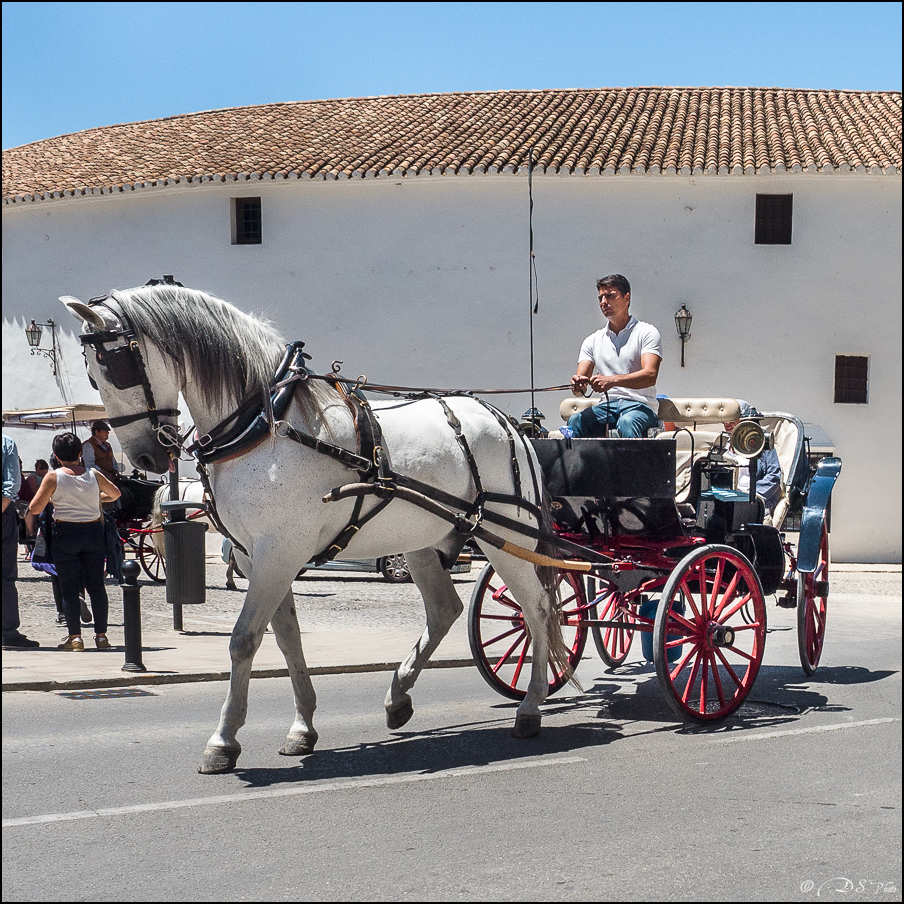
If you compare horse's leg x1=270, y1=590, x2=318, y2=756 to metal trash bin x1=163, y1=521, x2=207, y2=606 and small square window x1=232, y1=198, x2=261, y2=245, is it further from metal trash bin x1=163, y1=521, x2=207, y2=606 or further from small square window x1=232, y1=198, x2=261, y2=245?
small square window x1=232, y1=198, x2=261, y2=245

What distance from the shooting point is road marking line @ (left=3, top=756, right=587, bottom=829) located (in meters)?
4.86

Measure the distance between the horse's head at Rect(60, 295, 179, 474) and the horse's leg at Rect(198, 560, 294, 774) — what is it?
2.35 ft

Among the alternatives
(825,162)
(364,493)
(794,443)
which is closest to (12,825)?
(364,493)

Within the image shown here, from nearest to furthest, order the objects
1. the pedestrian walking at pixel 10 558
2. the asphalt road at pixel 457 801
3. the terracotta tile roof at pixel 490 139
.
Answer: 1. the asphalt road at pixel 457 801
2. the pedestrian walking at pixel 10 558
3. the terracotta tile roof at pixel 490 139

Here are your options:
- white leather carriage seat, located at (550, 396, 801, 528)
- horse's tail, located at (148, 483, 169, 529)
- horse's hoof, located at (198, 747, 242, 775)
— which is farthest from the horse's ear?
horse's tail, located at (148, 483, 169, 529)

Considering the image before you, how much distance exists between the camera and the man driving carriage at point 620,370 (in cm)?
720

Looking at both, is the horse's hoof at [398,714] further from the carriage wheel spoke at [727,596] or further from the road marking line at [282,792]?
the carriage wheel spoke at [727,596]

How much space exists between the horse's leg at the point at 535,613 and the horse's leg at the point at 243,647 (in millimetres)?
1531

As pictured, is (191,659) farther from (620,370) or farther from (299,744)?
(620,370)

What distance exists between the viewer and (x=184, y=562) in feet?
32.9

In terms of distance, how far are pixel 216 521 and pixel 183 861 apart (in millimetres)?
1814

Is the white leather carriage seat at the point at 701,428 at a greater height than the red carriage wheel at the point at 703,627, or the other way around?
the white leather carriage seat at the point at 701,428

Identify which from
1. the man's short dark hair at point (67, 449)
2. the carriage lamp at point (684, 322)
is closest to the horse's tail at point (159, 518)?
the man's short dark hair at point (67, 449)

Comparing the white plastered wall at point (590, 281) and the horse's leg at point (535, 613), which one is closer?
the horse's leg at point (535, 613)
